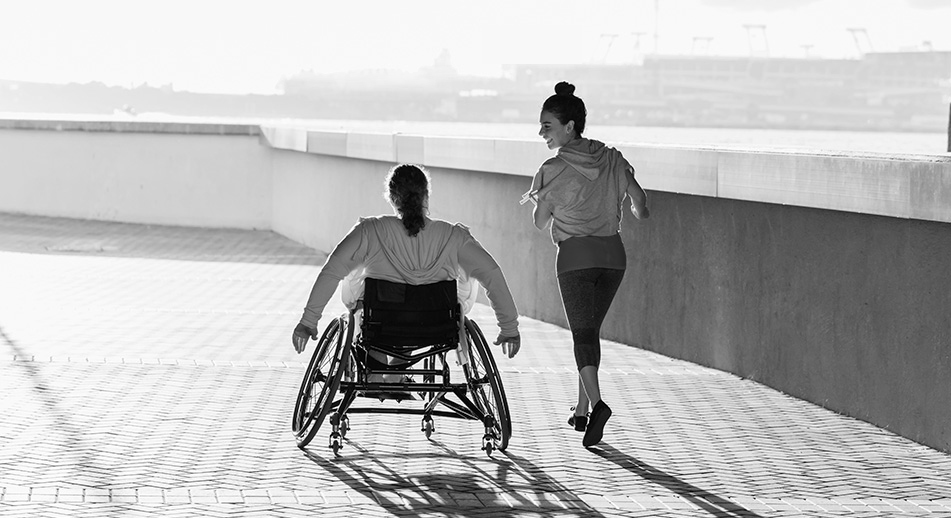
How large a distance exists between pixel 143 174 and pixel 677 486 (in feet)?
59.1

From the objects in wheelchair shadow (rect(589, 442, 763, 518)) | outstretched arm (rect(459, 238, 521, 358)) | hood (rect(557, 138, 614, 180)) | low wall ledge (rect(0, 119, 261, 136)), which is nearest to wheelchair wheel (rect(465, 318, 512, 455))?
outstretched arm (rect(459, 238, 521, 358))

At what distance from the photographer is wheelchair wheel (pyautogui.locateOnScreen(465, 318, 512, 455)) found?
5996mm

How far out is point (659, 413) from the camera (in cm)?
744

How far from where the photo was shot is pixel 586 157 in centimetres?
656

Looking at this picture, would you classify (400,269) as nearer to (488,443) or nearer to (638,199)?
(488,443)

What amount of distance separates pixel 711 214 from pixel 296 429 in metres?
3.37

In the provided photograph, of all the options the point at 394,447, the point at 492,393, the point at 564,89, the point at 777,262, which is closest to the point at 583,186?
the point at 564,89

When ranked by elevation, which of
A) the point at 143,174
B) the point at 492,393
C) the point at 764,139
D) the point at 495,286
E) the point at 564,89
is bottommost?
the point at 143,174

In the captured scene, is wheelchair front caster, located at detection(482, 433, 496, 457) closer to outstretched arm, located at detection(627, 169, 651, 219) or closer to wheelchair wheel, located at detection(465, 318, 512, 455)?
wheelchair wheel, located at detection(465, 318, 512, 455)

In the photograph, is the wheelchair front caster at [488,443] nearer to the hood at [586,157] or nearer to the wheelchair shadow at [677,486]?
the wheelchair shadow at [677,486]

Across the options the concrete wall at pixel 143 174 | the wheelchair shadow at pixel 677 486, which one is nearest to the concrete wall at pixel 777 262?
the wheelchair shadow at pixel 677 486

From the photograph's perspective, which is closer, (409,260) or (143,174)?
(409,260)

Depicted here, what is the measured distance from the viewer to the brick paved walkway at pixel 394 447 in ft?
17.5

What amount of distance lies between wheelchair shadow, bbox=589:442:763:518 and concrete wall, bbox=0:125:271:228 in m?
16.2
